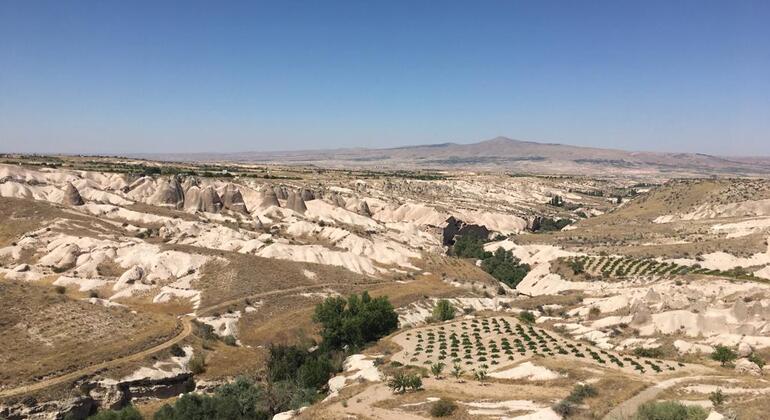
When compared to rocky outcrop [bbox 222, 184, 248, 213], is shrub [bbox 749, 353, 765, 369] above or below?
below

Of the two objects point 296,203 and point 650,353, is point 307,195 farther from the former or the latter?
point 650,353

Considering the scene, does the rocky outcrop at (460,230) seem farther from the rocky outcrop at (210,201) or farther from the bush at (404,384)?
the bush at (404,384)

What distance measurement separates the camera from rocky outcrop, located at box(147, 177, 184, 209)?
112 m

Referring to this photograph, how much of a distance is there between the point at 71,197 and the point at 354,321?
76186mm

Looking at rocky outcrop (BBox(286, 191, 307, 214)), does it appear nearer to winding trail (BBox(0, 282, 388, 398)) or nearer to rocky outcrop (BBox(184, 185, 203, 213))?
rocky outcrop (BBox(184, 185, 203, 213))

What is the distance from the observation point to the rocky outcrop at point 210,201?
368 ft

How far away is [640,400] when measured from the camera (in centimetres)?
2678

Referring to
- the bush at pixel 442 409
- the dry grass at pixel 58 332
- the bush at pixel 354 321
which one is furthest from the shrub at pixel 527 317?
the dry grass at pixel 58 332

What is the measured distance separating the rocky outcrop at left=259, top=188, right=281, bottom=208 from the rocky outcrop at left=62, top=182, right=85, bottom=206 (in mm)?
36221

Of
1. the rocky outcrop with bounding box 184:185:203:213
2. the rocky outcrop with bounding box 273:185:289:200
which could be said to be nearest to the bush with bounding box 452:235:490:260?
the rocky outcrop with bounding box 273:185:289:200

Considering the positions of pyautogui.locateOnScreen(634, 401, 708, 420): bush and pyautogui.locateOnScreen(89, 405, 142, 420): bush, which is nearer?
pyautogui.locateOnScreen(634, 401, 708, 420): bush

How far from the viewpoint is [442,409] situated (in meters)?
27.2

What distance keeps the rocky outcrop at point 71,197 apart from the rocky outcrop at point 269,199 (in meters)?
36.2

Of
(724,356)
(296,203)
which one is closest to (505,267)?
(296,203)
